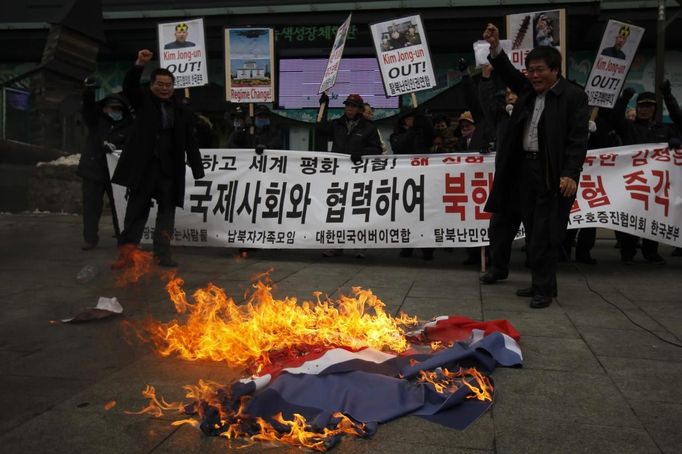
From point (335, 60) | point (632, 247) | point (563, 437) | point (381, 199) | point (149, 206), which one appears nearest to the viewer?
point (563, 437)

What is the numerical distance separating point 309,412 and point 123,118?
6.48 meters

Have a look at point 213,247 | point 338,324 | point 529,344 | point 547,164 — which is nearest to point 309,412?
point 338,324

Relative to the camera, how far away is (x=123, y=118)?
25.8 feet

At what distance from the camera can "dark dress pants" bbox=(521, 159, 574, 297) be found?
16.2ft

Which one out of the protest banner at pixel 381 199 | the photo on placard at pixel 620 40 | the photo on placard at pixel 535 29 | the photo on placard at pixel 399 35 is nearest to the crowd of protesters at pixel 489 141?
the protest banner at pixel 381 199

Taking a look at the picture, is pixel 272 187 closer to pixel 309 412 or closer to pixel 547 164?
pixel 547 164

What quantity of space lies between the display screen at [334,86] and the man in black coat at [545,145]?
32.9ft

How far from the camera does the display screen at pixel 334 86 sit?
1502cm

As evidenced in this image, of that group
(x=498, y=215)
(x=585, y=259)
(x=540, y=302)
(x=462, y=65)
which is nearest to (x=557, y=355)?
(x=540, y=302)

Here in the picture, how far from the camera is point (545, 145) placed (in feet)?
16.2

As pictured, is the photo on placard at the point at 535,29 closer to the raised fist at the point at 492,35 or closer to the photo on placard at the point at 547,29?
the photo on placard at the point at 547,29

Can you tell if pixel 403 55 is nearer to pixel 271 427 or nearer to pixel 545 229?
pixel 545 229

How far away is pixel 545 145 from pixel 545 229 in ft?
2.38

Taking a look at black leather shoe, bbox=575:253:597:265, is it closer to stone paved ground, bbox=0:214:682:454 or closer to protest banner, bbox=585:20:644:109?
stone paved ground, bbox=0:214:682:454
